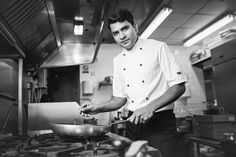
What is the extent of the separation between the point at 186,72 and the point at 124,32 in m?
4.29

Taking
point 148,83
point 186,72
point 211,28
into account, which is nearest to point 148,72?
point 148,83

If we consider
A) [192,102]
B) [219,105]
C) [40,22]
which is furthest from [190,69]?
[40,22]

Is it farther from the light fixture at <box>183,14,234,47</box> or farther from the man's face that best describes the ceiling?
the man's face

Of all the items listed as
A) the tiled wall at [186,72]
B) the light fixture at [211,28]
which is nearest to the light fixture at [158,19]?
the tiled wall at [186,72]

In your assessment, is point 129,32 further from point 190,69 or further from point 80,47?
point 190,69

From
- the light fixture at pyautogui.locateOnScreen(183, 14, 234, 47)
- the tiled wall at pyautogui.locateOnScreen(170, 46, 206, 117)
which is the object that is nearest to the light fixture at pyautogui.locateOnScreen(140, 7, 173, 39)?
the light fixture at pyautogui.locateOnScreen(183, 14, 234, 47)

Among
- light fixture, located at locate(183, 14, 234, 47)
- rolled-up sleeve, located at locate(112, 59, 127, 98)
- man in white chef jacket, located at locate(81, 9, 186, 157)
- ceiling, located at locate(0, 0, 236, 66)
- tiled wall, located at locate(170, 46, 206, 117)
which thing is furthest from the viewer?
tiled wall, located at locate(170, 46, 206, 117)

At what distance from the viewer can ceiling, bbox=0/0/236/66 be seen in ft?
5.74

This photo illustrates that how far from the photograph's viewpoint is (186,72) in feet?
17.6

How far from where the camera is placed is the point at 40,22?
212 centimetres

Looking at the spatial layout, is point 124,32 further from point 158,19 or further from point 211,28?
point 211,28

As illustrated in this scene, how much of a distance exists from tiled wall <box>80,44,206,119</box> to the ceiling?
29 cm

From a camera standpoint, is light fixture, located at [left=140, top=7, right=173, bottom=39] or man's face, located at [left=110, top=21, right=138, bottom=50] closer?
man's face, located at [left=110, top=21, right=138, bottom=50]

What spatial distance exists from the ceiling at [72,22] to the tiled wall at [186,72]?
0.96ft
